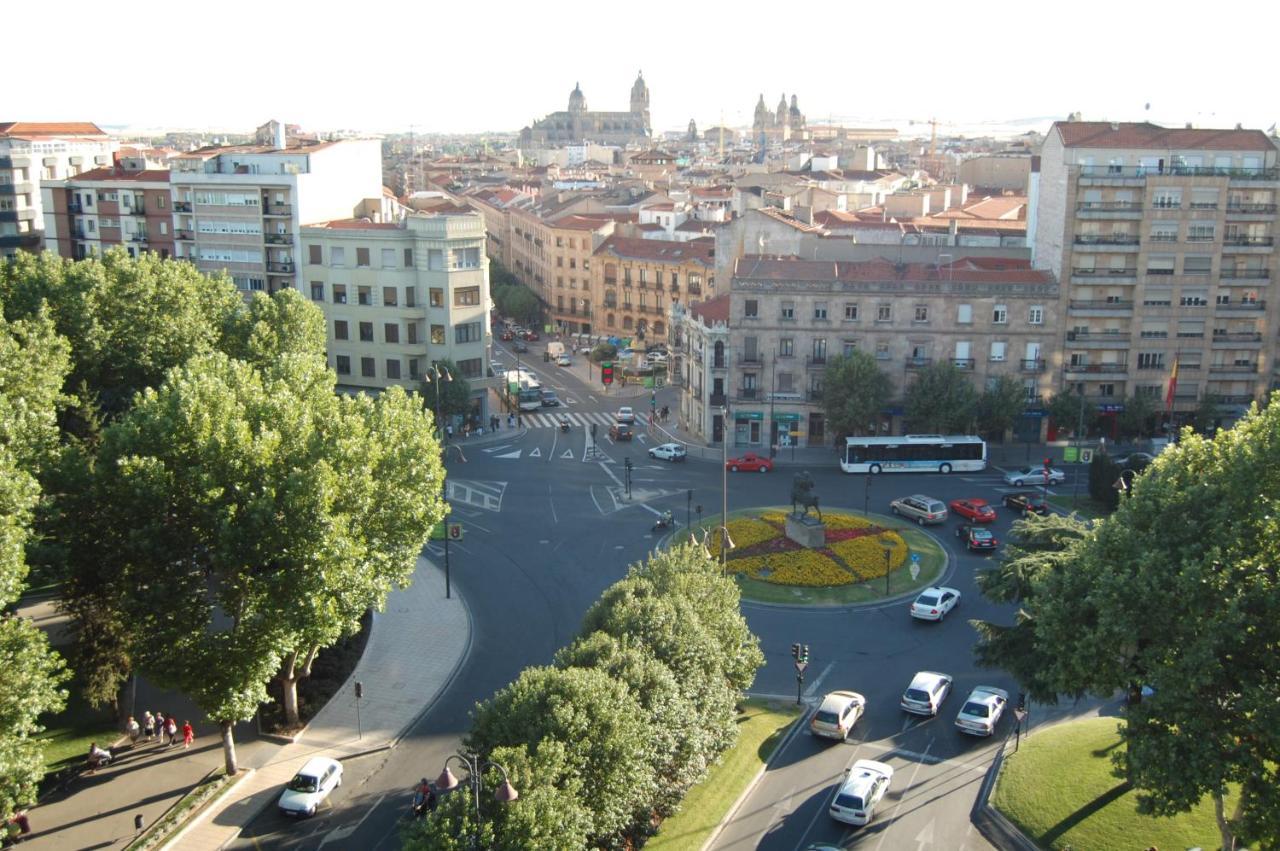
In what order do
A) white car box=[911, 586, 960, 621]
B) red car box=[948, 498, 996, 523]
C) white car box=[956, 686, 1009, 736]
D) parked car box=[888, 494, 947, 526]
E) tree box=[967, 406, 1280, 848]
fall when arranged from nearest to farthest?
1. tree box=[967, 406, 1280, 848]
2. white car box=[956, 686, 1009, 736]
3. white car box=[911, 586, 960, 621]
4. red car box=[948, 498, 996, 523]
5. parked car box=[888, 494, 947, 526]

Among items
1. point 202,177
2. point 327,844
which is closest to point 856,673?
point 327,844

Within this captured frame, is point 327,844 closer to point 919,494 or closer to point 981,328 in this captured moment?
point 919,494

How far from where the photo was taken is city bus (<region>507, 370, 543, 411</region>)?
302 ft

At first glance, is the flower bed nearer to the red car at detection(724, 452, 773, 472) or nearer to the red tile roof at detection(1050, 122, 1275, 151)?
the red car at detection(724, 452, 773, 472)

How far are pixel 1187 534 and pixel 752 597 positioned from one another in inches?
924

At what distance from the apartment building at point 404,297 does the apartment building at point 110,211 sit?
18.5 m

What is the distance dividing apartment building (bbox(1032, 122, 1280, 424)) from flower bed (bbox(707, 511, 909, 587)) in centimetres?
2684

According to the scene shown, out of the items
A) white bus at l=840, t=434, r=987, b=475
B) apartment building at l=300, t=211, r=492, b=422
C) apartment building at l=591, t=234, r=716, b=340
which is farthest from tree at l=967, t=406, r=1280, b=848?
apartment building at l=591, t=234, r=716, b=340

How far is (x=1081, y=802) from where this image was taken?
3388cm

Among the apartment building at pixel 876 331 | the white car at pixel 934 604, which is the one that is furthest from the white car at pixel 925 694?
the apartment building at pixel 876 331

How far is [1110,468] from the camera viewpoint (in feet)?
207

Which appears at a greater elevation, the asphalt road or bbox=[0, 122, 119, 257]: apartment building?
bbox=[0, 122, 119, 257]: apartment building

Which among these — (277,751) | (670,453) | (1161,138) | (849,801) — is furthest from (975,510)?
(277,751)

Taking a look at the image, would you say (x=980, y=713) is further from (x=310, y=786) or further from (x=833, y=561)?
(x=310, y=786)
